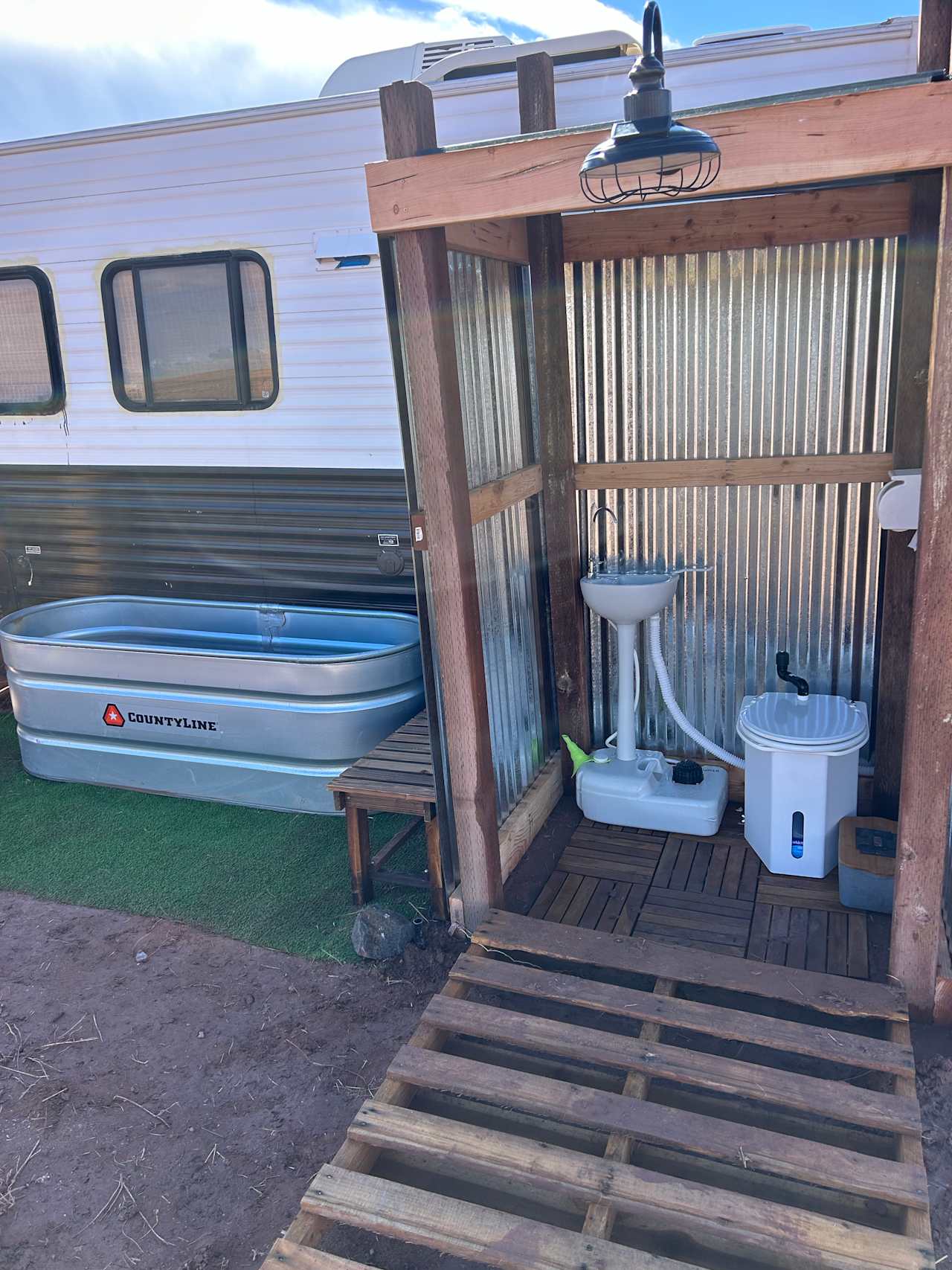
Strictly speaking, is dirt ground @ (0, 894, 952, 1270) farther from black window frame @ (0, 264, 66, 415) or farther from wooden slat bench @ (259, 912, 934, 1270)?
black window frame @ (0, 264, 66, 415)

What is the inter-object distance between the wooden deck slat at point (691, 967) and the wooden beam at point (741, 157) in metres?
2.28

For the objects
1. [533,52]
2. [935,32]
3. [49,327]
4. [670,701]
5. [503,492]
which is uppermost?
[533,52]

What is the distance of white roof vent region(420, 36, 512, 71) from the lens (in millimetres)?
4941

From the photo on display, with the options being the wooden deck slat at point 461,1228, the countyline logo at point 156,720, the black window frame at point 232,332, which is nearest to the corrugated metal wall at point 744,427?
the black window frame at point 232,332

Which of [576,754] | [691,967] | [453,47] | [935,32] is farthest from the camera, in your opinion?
[453,47]

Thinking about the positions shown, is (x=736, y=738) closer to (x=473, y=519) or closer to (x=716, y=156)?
(x=473, y=519)

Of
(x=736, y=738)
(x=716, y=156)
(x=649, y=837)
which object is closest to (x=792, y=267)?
(x=716, y=156)

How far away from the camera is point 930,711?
9.14 feet

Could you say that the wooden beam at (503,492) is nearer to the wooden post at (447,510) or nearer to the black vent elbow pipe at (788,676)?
the wooden post at (447,510)

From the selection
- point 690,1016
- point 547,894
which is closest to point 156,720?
point 547,894

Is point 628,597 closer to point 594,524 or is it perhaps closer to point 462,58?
point 594,524

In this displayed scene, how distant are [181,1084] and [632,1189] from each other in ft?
4.76

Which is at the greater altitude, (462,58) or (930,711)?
(462,58)

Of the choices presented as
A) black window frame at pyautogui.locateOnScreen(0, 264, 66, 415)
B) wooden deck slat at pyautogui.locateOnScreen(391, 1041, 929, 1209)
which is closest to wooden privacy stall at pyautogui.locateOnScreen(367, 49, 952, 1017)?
wooden deck slat at pyautogui.locateOnScreen(391, 1041, 929, 1209)
